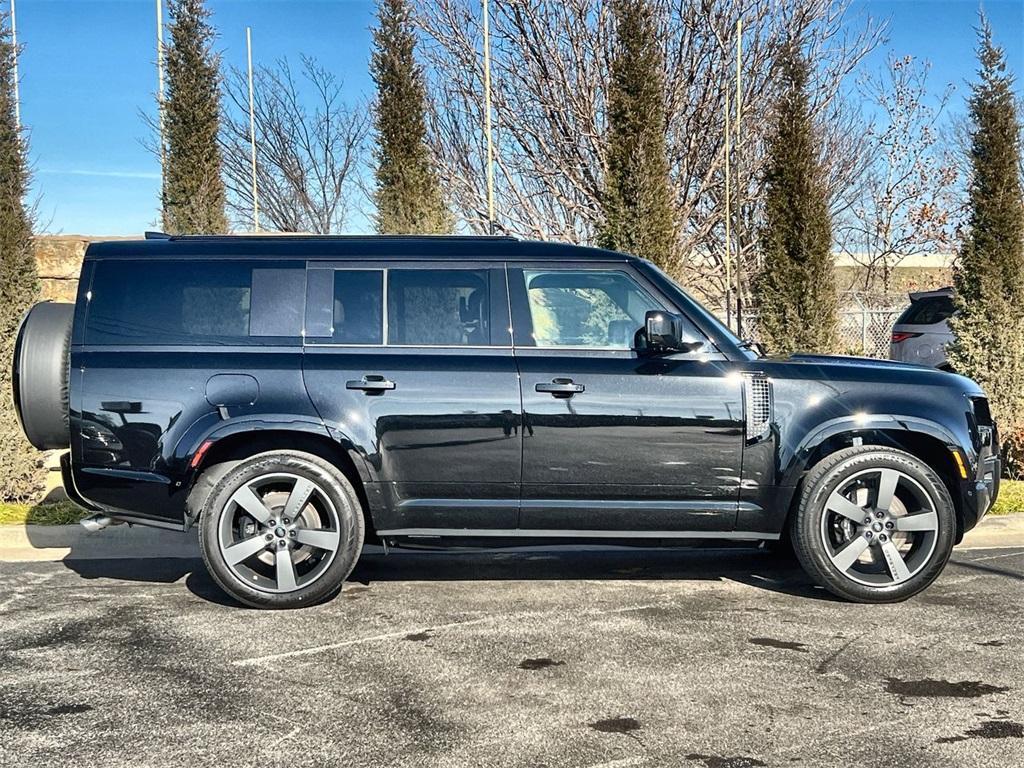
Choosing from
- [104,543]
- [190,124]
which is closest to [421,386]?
[104,543]

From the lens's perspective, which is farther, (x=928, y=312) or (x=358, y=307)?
(x=928, y=312)

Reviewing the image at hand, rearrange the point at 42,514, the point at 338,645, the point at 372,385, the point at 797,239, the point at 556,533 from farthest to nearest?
the point at 797,239 → the point at 42,514 → the point at 556,533 → the point at 372,385 → the point at 338,645

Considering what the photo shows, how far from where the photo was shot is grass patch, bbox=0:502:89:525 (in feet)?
24.3

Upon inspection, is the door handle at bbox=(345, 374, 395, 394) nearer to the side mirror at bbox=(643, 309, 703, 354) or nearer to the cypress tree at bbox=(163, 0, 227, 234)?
the side mirror at bbox=(643, 309, 703, 354)

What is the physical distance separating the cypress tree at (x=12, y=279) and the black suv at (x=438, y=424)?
3057mm

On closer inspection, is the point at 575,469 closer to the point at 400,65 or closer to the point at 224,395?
the point at 224,395

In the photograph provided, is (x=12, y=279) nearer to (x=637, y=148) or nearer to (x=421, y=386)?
(x=421, y=386)

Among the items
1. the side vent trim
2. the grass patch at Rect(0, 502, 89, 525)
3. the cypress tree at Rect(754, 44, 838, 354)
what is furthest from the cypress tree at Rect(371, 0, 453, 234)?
the side vent trim

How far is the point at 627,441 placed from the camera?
541 centimetres

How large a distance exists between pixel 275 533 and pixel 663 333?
7.62 feet

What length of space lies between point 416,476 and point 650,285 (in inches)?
65.7

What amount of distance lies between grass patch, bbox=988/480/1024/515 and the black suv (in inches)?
96.0

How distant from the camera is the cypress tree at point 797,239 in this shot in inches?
433

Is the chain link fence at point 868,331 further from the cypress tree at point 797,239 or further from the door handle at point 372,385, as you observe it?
the door handle at point 372,385
